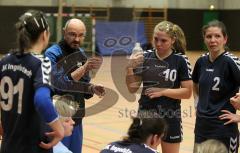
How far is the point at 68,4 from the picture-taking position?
18.8 meters

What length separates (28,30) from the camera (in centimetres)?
252

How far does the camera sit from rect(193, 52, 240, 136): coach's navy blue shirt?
3365mm

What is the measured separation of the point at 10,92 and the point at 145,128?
0.77m

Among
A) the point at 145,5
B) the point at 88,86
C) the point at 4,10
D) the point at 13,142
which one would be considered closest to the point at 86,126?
the point at 88,86

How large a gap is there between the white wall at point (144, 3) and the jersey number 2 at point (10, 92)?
50.8 ft

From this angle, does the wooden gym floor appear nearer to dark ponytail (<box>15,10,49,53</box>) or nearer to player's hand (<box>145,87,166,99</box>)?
player's hand (<box>145,87,166,99</box>)

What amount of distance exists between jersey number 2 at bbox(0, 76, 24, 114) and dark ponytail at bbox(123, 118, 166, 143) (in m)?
0.64

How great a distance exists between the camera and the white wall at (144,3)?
18.1 m

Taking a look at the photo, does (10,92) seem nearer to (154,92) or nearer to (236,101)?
(154,92)

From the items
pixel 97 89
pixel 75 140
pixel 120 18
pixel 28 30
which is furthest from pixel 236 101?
pixel 120 18

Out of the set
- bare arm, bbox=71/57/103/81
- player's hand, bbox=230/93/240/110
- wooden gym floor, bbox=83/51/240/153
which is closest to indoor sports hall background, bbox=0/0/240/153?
wooden gym floor, bbox=83/51/240/153

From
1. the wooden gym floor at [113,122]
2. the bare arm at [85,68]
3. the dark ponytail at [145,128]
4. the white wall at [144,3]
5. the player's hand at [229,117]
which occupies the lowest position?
the wooden gym floor at [113,122]

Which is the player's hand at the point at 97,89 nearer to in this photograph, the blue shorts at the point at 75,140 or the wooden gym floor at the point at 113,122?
the blue shorts at the point at 75,140

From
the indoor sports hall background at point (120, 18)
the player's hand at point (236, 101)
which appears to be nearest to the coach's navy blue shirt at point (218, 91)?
the player's hand at point (236, 101)
